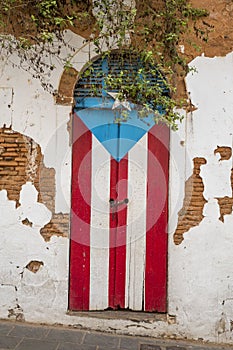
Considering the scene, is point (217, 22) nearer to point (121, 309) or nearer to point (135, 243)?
point (135, 243)

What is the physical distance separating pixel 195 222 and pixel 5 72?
2.79 metres

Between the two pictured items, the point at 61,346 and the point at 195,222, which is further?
the point at 195,222

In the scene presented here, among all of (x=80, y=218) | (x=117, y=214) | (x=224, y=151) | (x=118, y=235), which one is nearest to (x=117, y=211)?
(x=117, y=214)

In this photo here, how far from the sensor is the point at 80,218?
448 cm

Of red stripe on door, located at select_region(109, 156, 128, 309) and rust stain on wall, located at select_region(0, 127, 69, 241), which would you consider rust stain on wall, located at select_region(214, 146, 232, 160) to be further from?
rust stain on wall, located at select_region(0, 127, 69, 241)

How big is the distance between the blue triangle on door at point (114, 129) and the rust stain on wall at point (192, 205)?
0.73m

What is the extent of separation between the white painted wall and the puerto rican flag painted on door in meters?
0.14

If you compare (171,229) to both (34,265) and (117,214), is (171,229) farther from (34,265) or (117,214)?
(34,265)

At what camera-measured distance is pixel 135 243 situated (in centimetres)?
446

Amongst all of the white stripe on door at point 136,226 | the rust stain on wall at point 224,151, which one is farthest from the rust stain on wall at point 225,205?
the white stripe on door at point 136,226

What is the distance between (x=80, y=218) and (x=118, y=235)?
48 centimetres

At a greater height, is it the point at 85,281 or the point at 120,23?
the point at 120,23

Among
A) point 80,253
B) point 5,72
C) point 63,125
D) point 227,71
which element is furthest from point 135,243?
point 5,72

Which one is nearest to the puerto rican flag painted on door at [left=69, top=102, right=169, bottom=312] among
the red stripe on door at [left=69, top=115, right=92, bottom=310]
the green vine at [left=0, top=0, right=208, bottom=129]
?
the red stripe on door at [left=69, top=115, right=92, bottom=310]
